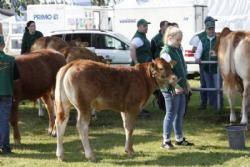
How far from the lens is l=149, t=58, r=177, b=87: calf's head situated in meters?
7.89

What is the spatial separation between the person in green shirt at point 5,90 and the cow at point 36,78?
0.76 m

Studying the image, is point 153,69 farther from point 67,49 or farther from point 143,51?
point 67,49

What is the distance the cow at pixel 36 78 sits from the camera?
919 cm

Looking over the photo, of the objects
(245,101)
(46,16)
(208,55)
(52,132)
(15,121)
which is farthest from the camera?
(46,16)

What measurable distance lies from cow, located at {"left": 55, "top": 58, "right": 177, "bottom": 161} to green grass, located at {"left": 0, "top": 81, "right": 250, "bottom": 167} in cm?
31

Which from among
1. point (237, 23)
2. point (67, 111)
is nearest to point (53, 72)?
point (67, 111)

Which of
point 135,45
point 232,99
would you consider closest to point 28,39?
point 135,45

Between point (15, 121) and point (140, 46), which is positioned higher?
point (140, 46)

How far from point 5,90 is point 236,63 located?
162 inches

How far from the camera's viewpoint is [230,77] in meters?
10.1

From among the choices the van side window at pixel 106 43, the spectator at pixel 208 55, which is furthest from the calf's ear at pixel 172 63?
the van side window at pixel 106 43

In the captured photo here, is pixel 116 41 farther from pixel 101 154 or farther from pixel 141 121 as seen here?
pixel 101 154

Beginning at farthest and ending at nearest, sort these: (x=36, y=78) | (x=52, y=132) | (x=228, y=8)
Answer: (x=228, y=8) < (x=52, y=132) < (x=36, y=78)

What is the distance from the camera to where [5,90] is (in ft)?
26.8
